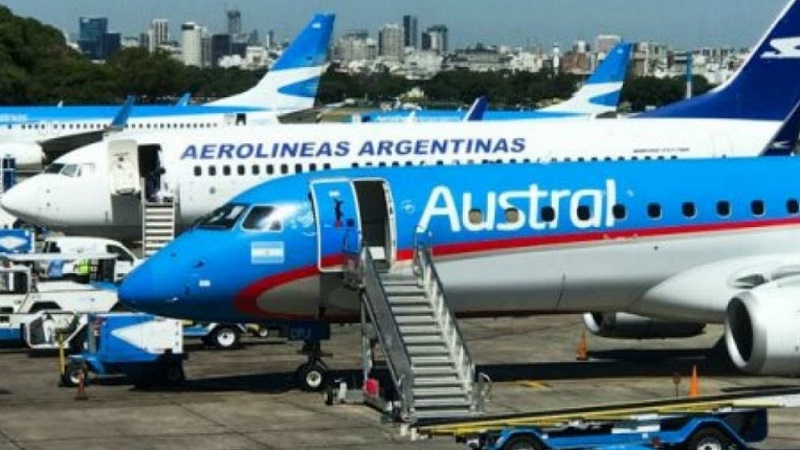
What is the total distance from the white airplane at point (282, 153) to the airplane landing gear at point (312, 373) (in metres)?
14.5

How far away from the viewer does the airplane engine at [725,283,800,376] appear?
27.0 m

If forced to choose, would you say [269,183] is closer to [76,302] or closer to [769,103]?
[76,302]

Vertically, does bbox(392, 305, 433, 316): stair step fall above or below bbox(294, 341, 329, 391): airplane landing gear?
above

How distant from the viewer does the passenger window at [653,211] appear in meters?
30.1

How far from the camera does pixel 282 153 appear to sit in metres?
44.4

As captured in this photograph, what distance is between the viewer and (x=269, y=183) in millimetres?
30078

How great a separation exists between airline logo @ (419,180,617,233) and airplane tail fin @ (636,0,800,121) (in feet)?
64.3

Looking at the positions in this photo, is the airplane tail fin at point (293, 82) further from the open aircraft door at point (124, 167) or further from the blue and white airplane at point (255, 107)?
the open aircraft door at point (124, 167)

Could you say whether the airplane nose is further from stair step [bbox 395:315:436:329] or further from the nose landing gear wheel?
stair step [bbox 395:315:436:329]

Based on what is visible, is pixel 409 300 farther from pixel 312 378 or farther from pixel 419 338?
pixel 312 378

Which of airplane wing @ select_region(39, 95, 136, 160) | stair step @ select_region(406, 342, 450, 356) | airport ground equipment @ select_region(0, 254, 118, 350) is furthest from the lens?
airplane wing @ select_region(39, 95, 136, 160)

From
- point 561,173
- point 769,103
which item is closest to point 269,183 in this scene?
point 561,173

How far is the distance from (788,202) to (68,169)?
67.9 feet

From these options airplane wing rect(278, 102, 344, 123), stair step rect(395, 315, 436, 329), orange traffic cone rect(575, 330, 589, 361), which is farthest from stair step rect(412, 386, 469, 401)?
airplane wing rect(278, 102, 344, 123)
